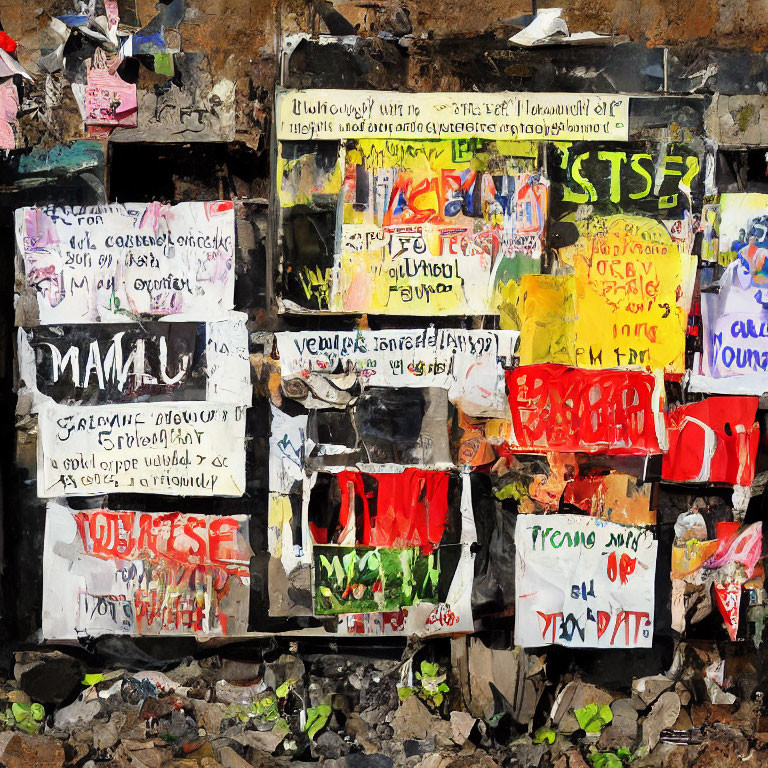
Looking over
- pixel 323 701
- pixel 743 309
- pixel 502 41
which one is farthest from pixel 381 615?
pixel 502 41

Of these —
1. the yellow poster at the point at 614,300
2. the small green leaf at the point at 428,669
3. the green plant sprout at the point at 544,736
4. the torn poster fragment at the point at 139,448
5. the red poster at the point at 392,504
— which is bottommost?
the green plant sprout at the point at 544,736

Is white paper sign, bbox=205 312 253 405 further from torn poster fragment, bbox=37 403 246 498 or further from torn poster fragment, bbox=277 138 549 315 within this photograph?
torn poster fragment, bbox=277 138 549 315

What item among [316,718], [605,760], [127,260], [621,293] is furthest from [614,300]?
[316,718]

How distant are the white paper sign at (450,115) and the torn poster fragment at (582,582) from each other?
1.48m

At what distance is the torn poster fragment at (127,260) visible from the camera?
10.1ft

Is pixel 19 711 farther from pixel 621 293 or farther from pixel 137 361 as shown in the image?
pixel 621 293

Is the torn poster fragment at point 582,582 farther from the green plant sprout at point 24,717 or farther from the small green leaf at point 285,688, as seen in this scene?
the green plant sprout at point 24,717

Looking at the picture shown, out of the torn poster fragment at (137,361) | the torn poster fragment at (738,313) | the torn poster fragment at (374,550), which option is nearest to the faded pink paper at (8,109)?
the torn poster fragment at (137,361)

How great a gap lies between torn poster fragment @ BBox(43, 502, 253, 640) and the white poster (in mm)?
671

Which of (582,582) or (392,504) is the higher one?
(392,504)

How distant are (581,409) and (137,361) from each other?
170cm

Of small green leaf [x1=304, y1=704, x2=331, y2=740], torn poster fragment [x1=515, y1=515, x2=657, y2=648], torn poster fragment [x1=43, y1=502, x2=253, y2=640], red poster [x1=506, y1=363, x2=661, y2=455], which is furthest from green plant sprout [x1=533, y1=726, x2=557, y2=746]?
torn poster fragment [x1=43, y1=502, x2=253, y2=640]

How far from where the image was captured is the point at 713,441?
3.17 metres

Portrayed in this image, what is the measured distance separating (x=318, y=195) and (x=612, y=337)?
1238 mm
